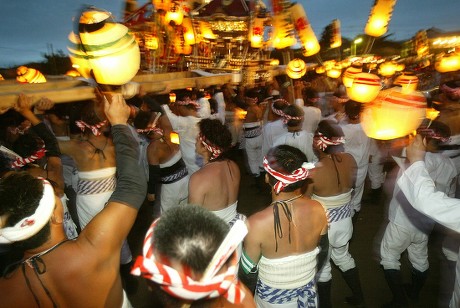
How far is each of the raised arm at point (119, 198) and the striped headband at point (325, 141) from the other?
2.45m

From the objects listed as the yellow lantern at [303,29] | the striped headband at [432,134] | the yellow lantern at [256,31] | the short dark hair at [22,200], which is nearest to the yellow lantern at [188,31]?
the yellow lantern at [256,31]

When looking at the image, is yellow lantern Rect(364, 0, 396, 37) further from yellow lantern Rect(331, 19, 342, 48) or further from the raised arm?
the raised arm

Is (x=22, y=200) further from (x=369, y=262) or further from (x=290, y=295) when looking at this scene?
(x=369, y=262)

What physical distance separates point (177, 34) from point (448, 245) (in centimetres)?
1528

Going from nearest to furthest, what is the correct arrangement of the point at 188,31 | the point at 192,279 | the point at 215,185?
the point at 192,279
the point at 215,185
the point at 188,31

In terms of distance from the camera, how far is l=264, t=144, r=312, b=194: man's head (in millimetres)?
2477

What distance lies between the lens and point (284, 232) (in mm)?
2473

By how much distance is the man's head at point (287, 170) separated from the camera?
2.48 meters

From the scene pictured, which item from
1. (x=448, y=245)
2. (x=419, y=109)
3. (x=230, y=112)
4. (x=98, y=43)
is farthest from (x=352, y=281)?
(x=230, y=112)

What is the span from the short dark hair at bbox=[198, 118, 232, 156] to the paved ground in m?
2.26

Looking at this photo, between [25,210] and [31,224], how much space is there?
84mm

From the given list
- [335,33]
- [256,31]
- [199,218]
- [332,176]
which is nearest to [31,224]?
[199,218]

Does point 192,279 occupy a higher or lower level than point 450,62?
higher

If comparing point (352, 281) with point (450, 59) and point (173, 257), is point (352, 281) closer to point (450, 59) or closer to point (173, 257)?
point (173, 257)
